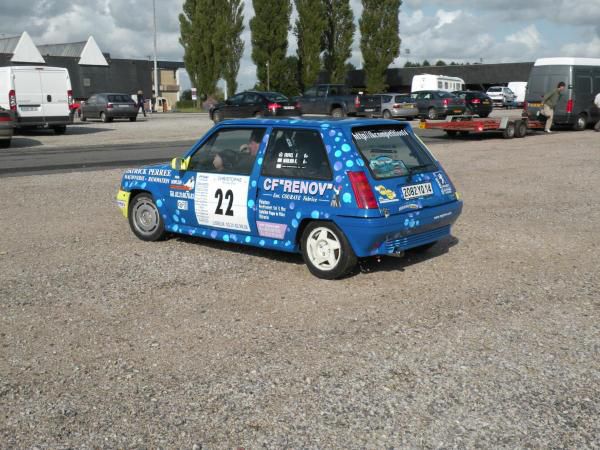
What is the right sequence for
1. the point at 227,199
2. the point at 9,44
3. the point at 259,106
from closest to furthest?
1. the point at 227,199
2. the point at 259,106
3. the point at 9,44

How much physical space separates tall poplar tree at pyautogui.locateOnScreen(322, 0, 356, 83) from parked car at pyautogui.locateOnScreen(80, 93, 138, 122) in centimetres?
2687

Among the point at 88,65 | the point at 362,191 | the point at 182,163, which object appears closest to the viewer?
the point at 362,191

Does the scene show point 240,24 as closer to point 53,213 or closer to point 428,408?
point 53,213

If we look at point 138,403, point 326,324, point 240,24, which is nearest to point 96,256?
point 326,324

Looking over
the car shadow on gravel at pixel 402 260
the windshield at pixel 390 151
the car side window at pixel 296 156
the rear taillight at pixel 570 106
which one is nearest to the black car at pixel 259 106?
the rear taillight at pixel 570 106

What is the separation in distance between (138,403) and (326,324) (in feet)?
5.68

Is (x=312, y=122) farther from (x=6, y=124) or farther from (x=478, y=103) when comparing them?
(x=478, y=103)

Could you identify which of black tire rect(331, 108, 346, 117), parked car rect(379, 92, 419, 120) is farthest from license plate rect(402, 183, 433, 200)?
parked car rect(379, 92, 419, 120)

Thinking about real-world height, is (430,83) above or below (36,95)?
above

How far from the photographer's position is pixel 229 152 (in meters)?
7.12

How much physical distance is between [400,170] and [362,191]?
61 cm

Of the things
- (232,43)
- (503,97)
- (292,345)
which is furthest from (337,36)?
(292,345)

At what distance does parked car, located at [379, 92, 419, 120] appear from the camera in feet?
118

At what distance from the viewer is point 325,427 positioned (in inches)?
147
